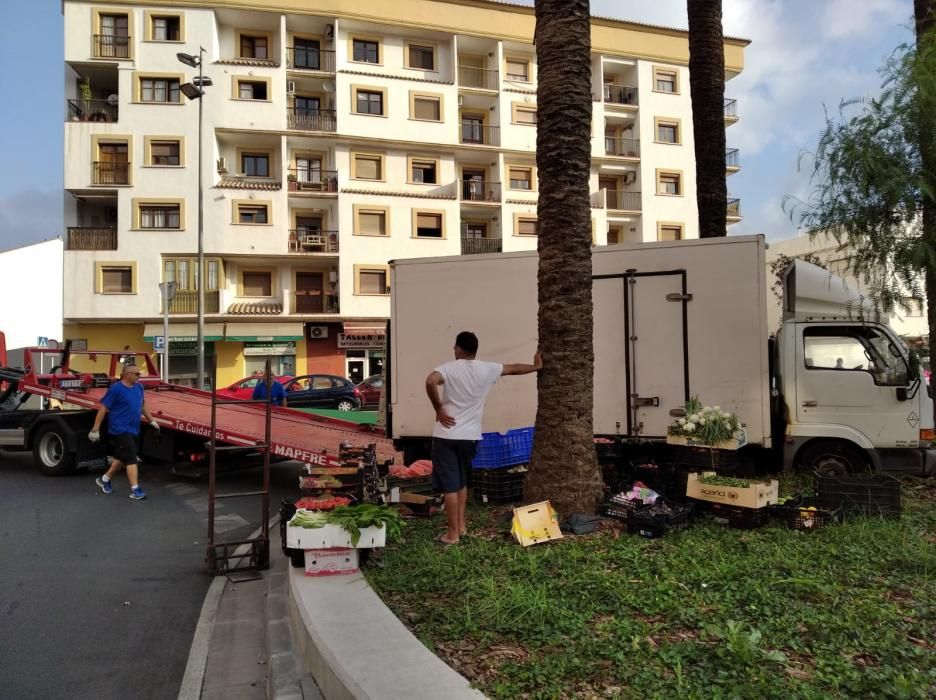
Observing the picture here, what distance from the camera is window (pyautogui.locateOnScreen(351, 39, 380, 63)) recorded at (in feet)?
113

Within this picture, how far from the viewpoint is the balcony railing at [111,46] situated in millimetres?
31953

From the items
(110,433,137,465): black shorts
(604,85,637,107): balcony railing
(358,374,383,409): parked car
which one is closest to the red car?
(358,374,383,409): parked car

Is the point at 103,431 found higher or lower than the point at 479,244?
lower

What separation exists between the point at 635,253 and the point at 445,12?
31.8 meters

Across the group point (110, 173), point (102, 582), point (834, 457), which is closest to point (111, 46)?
point (110, 173)

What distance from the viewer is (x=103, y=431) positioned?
37.3 feet

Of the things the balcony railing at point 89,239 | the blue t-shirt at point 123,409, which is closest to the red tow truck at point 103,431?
the blue t-shirt at point 123,409

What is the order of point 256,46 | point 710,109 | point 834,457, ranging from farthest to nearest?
point 256,46 → point 710,109 → point 834,457

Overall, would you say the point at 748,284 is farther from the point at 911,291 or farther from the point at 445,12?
the point at 445,12

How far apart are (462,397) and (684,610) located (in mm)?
2493

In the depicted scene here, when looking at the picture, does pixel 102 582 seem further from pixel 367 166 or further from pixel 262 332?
pixel 367 166

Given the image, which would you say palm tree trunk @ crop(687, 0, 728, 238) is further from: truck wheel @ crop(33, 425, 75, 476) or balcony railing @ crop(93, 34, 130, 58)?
balcony railing @ crop(93, 34, 130, 58)

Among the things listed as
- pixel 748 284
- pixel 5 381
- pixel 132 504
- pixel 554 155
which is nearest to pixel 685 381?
pixel 748 284

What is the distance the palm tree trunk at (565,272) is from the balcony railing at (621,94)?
3489cm
